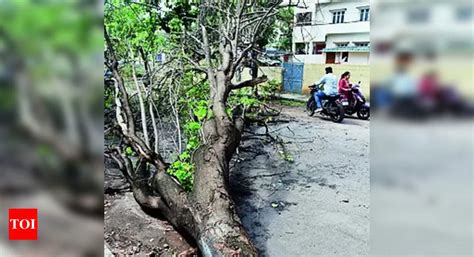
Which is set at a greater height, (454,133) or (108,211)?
(454,133)

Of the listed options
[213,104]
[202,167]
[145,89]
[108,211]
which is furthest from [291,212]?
[145,89]

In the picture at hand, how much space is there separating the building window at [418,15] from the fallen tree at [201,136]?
140 centimetres

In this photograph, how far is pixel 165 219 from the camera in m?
2.43

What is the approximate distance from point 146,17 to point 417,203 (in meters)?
3.26

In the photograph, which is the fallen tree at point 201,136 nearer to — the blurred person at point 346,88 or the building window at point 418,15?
the building window at point 418,15

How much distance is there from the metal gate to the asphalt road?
4576mm

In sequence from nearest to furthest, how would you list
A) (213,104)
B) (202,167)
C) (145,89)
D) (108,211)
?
(202,167), (108,211), (213,104), (145,89)

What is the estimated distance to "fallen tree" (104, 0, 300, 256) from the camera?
1.91 m

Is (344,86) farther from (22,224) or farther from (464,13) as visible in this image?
(22,224)

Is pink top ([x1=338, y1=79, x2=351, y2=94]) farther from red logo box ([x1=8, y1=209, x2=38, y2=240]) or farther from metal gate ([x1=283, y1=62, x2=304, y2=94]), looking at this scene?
red logo box ([x1=8, y1=209, x2=38, y2=240])

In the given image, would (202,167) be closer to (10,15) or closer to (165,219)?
(165,219)

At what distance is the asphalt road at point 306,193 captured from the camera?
90.1 inches

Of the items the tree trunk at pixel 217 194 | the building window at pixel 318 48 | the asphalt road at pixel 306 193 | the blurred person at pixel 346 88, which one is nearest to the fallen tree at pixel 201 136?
the tree trunk at pixel 217 194

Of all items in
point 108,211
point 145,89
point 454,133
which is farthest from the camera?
point 145,89
